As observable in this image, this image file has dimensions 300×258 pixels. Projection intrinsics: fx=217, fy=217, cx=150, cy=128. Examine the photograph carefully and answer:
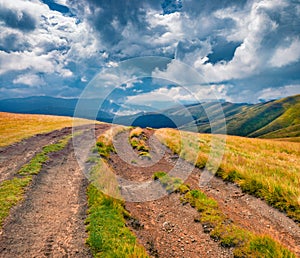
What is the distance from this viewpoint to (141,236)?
340 inches

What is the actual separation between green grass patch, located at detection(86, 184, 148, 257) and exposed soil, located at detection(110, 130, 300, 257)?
2.24 feet

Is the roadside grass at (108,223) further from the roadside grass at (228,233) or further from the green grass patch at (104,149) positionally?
the green grass patch at (104,149)

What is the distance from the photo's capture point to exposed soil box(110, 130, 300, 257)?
7.91m

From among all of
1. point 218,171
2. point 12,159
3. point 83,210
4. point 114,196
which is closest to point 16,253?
point 83,210

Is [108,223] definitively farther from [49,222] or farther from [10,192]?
[10,192]

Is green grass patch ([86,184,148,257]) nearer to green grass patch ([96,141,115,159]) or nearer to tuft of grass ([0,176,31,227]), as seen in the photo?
tuft of grass ([0,176,31,227])

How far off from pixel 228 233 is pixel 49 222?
23.7 feet

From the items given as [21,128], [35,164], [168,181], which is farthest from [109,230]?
[21,128]

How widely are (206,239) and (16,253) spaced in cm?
669

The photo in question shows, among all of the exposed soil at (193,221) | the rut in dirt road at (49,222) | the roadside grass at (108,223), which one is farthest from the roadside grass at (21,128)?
the exposed soil at (193,221)

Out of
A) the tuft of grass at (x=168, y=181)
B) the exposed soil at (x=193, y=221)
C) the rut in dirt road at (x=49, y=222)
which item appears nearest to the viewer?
the rut in dirt road at (x=49, y=222)

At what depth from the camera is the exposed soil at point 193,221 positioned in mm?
7906

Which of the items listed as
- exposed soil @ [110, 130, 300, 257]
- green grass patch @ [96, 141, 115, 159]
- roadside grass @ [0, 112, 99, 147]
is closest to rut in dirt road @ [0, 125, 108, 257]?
exposed soil @ [110, 130, 300, 257]

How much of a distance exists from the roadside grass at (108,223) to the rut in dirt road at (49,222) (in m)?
0.36
